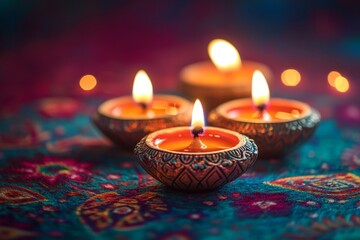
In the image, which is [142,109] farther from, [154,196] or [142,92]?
[154,196]

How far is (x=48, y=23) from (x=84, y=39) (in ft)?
0.50

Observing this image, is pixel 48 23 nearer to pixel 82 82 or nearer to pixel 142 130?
pixel 82 82

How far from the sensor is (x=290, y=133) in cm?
135

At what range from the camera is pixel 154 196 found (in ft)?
3.86

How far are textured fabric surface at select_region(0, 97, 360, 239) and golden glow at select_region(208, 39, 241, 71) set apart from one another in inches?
14.7

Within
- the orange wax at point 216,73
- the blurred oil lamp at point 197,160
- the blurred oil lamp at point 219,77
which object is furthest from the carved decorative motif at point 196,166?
the orange wax at point 216,73

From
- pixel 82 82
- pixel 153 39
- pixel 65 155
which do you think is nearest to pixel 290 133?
pixel 65 155

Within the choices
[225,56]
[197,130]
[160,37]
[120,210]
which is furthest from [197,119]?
[160,37]

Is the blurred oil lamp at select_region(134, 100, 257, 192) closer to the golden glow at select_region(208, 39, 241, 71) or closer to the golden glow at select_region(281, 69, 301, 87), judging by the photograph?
the golden glow at select_region(208, 39, 241, 71)

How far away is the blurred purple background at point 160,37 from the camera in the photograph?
2.24 m

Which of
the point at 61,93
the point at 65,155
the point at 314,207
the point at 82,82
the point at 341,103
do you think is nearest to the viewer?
the point at 314,207

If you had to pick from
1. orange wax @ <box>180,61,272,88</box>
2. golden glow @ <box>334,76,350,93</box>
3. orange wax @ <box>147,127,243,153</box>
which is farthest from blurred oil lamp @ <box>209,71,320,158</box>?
golden glow @ <box>334,76,350,93</box>

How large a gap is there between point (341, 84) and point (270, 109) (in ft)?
1.92

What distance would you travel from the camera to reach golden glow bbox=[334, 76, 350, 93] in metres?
1.98
